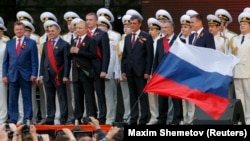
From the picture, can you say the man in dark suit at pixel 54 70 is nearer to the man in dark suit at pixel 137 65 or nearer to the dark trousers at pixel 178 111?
the man in dark suit at pixel 137 65

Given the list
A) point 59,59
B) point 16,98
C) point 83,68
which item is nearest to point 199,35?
point 83,68

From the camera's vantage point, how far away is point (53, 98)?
1830 centimetres

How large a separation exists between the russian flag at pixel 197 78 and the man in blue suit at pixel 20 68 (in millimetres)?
5622

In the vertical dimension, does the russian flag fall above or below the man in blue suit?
above

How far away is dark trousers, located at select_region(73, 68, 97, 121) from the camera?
17.7 m

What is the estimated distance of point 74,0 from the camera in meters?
22.3

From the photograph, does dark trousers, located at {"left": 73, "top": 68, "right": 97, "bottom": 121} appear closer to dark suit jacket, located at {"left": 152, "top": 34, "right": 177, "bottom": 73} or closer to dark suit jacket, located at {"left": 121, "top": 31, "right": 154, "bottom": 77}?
dark suit jacket, located at {"left": 121, "top": 31, "right": 154, "bottom": 77}

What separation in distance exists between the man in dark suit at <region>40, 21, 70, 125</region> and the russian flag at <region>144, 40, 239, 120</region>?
17.4 feet

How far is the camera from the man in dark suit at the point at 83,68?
57.8 ft

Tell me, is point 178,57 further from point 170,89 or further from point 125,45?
point 125,45

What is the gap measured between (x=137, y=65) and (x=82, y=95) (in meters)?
Result: 1.11

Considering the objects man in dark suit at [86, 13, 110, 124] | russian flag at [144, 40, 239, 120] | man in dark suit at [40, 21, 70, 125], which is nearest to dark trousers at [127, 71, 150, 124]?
man in dark suit at [86, 13, 110, 124]

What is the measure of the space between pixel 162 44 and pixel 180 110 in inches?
45.2

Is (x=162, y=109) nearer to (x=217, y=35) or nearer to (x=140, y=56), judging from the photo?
(x=140, y=56)
